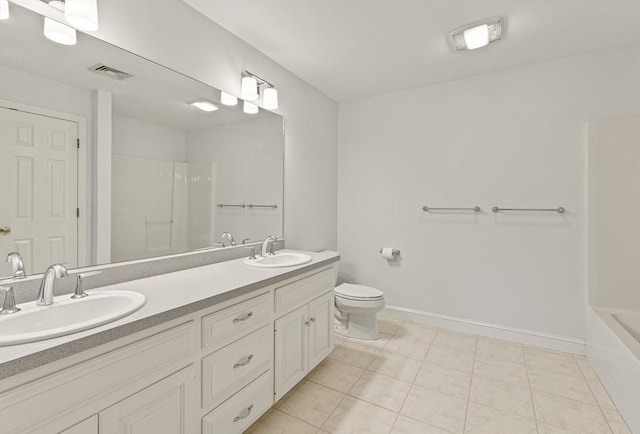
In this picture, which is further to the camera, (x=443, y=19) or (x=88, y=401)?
(x=443, y=19)

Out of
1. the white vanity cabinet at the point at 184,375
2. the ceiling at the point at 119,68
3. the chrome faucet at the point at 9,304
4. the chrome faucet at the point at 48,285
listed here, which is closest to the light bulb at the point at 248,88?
the ceiling at the point at 119,68

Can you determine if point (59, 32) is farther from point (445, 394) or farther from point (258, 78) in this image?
point (445, 394)

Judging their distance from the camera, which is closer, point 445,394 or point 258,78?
point 445,394

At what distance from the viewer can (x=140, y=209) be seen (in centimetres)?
159

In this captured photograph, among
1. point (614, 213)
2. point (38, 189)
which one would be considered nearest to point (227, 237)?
point (38, 189)

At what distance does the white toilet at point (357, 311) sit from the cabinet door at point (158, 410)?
1.57 meters

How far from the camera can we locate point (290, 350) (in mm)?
1740

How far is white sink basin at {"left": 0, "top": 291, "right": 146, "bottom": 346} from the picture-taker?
0.83 m

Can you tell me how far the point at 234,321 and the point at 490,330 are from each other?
93.0 inches

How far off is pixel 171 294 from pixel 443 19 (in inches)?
87.5

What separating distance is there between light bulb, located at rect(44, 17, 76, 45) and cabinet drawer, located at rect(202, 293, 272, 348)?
133cm

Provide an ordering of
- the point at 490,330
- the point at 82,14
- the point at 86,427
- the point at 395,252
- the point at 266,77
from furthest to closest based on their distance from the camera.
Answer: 1. the point at 395,252
2. the point at 490,330
3. the point at 266,77
4. the point at 82,14
5. the point at 86,427

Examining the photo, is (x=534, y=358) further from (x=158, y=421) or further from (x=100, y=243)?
(x=100, y=243)

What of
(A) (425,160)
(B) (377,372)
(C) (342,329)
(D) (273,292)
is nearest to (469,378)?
(B) (377,372)
